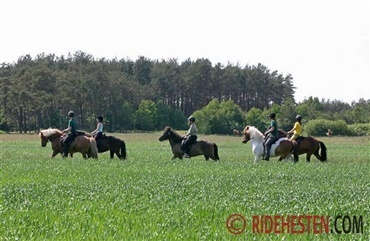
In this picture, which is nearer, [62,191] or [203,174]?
[62,191]

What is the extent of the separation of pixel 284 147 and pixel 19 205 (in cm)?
1474

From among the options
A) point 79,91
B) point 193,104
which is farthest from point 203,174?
point 193,104

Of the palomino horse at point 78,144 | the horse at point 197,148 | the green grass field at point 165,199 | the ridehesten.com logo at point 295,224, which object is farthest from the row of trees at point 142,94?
the ridehesten.com logo at point 295,224

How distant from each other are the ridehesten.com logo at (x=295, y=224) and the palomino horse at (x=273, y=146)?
553 inches

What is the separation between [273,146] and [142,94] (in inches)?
3171

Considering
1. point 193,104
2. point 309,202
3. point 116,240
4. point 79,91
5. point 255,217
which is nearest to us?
point 116,240

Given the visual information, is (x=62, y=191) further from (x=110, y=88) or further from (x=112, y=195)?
(x=110, y=88)

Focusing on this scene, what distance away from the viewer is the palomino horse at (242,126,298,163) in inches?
945

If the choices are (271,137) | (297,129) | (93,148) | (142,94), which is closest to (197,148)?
(271,137)

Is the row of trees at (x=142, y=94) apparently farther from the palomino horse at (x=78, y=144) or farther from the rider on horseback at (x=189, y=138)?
the rider on horseback at (x=189, y=138)

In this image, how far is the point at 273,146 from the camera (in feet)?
78.7

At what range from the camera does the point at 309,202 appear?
11.7m

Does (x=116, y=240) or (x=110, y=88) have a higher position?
(x=110, y=88)

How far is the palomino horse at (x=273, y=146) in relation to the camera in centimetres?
2400
